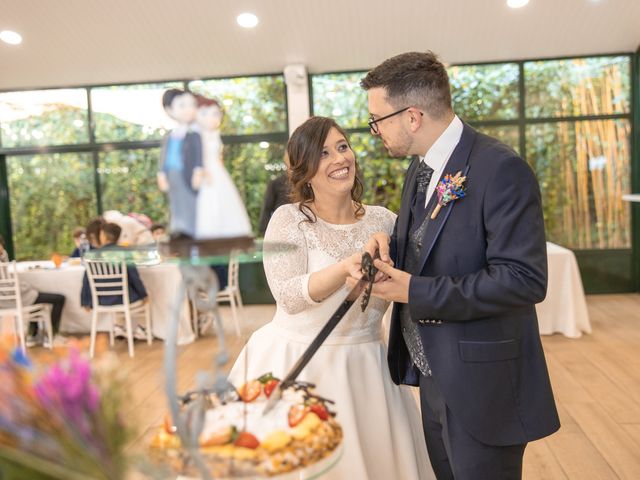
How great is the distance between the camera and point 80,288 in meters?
6.35

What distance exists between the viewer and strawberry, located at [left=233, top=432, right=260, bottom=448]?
937mm

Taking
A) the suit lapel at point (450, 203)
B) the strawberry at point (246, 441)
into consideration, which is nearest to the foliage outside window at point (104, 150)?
the suit lapel at point (450, 203)

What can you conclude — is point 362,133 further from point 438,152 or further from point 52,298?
point 438,152

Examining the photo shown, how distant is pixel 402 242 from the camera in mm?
1923

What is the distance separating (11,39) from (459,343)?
6.72 meters

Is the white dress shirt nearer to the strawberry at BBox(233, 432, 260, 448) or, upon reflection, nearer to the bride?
the bride

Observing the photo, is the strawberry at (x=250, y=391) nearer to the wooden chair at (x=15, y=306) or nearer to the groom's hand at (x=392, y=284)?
the groom's hand at (x=392, y=284)

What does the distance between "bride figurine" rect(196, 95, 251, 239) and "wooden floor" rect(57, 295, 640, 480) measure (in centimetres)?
28

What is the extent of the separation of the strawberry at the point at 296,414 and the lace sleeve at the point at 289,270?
92 centimetres

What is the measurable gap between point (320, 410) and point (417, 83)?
1.06 m

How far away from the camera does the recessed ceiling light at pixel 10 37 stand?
6.70 metres

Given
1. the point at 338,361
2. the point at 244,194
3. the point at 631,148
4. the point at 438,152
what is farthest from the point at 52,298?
the point at 631,148

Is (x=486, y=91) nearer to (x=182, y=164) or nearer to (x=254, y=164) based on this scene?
(x=254, y=164)

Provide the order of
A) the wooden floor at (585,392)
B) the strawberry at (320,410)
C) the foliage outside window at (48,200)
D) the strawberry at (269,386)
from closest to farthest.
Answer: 1. the strawberry at (320,410)
2. the strawberry at (269,386)
3. the wooden floor at (585,392)
4. the foliage outside window at (48,200)
